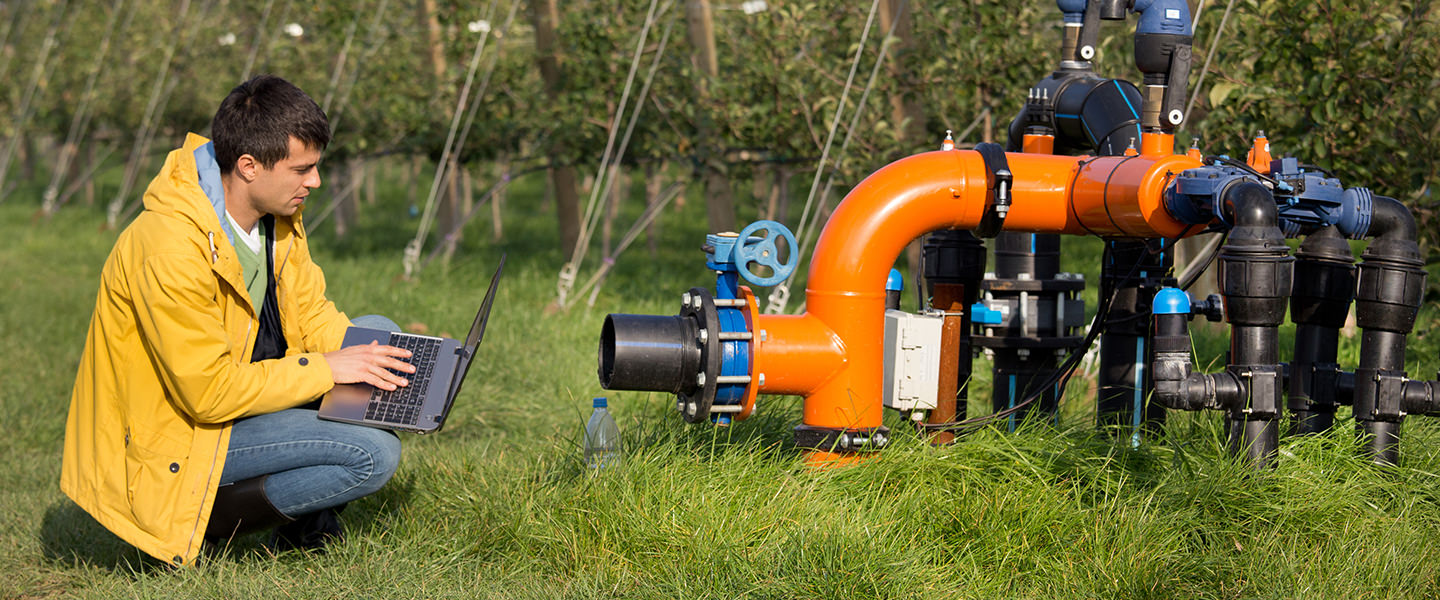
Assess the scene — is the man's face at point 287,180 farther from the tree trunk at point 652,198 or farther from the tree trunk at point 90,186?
the tree trunk at point 90,186

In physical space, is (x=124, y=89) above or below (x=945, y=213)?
above

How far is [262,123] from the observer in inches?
122

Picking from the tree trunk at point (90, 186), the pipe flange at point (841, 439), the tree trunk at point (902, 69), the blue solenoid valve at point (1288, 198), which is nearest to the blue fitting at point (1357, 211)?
the blue solenoid valve at point (1288, 198)

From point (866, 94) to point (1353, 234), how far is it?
3.82 meters

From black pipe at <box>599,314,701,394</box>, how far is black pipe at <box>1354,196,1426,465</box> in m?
1.63

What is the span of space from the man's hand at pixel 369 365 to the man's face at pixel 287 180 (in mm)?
389

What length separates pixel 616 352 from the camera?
10.0ft

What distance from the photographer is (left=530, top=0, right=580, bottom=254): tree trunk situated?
9.28 metres

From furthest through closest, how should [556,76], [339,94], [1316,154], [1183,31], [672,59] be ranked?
[339,94], [556,76], [672,59], [1316,154], [1183,31]

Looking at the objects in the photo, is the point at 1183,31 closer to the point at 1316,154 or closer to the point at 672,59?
the point at 1316,154

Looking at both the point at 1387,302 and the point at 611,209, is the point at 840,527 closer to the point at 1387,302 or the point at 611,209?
the point at 1387,302

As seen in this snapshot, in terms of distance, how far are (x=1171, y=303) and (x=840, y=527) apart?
92 centimetres

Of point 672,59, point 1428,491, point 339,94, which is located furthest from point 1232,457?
point 339,94

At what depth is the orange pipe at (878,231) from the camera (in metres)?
3.11
